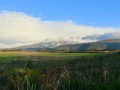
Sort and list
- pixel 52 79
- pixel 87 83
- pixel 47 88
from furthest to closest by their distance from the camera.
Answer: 1. pixel 87 83
2. pixel 52 79
3. pixel 47 88

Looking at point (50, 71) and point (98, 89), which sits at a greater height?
point (50, 71)

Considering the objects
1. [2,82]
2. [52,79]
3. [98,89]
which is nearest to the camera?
[52,79]

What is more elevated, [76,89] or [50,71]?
[50,71]

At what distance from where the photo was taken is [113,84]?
424 inches

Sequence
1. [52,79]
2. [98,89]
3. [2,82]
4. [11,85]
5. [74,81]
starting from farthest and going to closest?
[2,82] < [11,85] < [74,81] < [98,89] < [52,79]

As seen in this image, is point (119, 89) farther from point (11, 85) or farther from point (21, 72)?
point (21, 72)

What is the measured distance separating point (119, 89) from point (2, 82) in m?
8.41

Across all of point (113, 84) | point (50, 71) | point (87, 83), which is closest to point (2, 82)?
point (87, 83)

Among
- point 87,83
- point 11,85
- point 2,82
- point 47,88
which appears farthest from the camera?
point 2,82

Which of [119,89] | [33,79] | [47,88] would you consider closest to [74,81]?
[33,79]

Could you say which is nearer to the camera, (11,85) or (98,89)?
(98,89)

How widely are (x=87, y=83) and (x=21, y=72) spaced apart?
20.4 feet

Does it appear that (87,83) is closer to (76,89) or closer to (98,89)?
(76,89)

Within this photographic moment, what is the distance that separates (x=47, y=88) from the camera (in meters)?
7.32
